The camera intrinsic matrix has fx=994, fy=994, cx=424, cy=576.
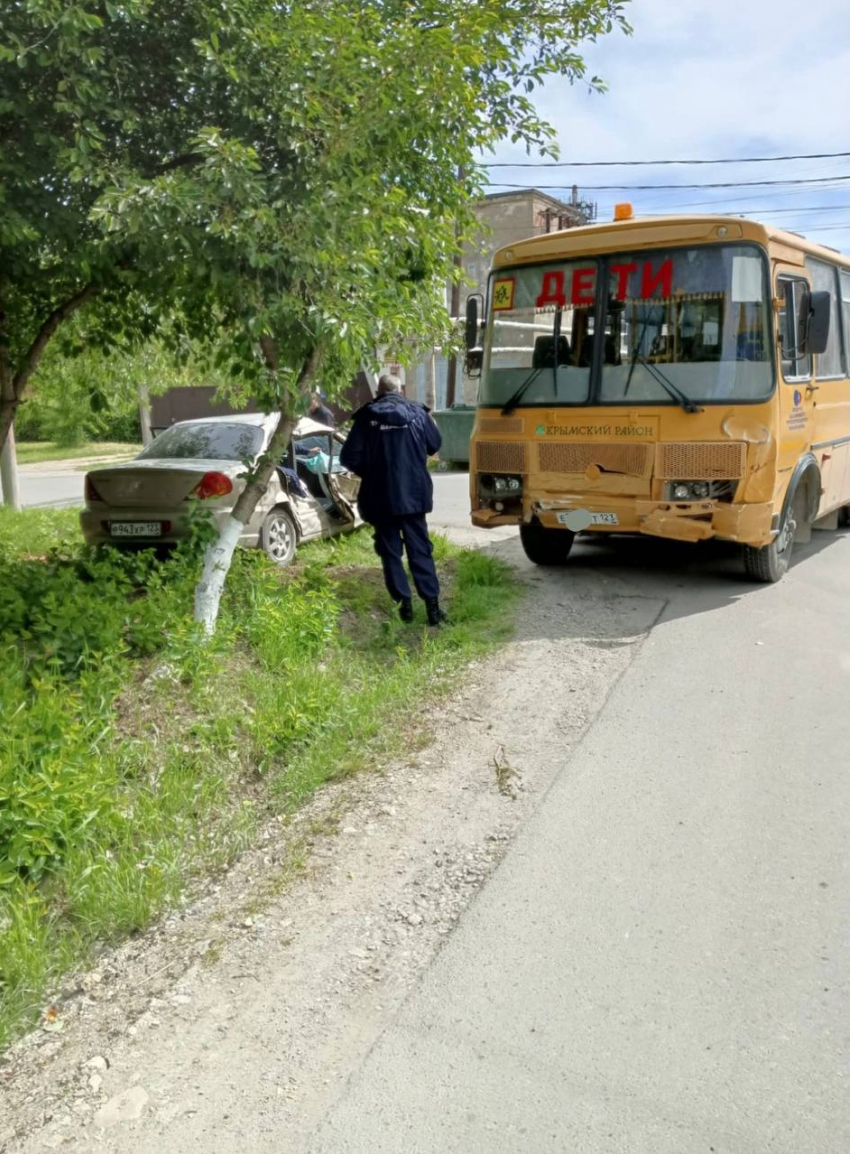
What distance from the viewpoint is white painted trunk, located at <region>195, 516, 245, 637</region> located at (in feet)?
20.7

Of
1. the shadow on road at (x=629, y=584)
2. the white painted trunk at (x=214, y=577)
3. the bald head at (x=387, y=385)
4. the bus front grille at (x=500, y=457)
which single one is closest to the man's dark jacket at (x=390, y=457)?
the bald head at (x=387, y=385)

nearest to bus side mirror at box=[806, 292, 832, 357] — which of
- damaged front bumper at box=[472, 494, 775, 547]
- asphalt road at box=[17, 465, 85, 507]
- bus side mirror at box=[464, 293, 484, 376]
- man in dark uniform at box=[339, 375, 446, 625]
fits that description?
damaged front bumper at box=[472, 494, 775, 547]

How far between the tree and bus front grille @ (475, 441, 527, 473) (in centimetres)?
229

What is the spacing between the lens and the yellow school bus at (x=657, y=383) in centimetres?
759

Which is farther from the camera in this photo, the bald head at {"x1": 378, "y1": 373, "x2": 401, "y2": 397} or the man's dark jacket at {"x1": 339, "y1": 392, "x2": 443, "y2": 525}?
the bald head at {"x1": 378, "y1": 373, "x2": 401, "y2": 397}

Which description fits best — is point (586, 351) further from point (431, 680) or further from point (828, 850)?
point (828, 850)

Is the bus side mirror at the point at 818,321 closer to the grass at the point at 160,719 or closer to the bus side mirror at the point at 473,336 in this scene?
the bus side mirror at the point at 473,336

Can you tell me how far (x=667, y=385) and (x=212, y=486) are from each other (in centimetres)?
388

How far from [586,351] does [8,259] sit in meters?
4.45

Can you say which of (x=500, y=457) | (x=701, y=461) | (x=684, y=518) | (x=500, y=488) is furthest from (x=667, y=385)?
(x=500, y=488)

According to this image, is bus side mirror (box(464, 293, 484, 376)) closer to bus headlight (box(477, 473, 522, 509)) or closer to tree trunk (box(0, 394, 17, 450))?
bus headlight (box(477, 473, 522, 509))

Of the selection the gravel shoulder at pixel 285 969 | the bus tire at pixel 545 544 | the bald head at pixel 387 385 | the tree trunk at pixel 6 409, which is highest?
the bald head at pixel 387 385

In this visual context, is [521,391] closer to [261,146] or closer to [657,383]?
[657,383]

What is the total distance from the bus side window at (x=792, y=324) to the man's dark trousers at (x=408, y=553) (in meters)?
3.18
